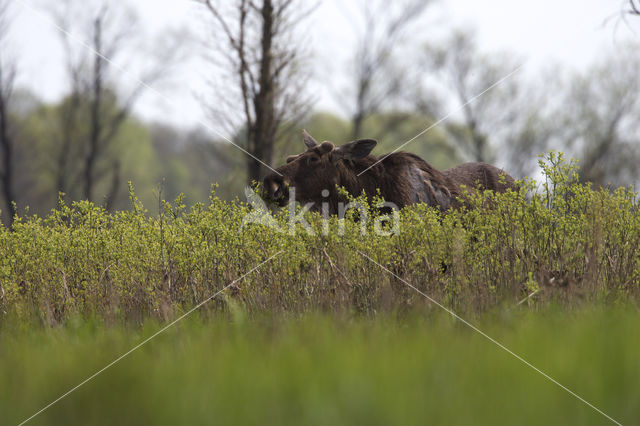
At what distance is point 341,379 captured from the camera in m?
2.65

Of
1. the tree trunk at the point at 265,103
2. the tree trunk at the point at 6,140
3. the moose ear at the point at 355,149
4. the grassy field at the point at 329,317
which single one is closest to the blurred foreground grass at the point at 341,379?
the grassy field at the point at 329,317

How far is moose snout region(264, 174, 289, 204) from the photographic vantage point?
740 cm

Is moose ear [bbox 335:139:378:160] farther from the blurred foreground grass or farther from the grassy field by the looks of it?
the blurred foreground grass

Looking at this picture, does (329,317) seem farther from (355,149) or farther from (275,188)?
(355,149)

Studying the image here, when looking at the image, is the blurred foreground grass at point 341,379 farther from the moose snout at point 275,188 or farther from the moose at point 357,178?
the moose at point 357,178

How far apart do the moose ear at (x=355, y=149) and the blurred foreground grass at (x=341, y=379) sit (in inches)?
183

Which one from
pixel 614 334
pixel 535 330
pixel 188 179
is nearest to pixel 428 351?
pixel 535 330

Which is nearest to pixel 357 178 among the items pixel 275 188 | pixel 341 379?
pixel 275 188

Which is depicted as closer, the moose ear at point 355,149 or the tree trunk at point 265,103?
the moose ear at point 355,149

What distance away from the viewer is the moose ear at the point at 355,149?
26.5ft

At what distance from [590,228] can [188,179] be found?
172 ft

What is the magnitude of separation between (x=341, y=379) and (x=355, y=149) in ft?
18.8

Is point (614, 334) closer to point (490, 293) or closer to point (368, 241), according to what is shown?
point (490, 293)

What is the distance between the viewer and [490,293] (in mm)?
5375
